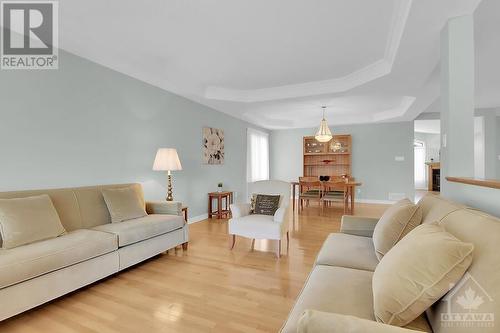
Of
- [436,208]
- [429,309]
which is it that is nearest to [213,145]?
[436,208]

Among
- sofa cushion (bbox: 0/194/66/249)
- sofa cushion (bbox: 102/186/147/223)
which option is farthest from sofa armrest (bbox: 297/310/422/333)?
sofa cushion (bbox: 102/186/147/223)

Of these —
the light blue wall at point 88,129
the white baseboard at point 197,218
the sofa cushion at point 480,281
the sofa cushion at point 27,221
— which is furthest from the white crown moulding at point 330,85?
the sofa cushion at point 27,221

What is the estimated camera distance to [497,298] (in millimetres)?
752

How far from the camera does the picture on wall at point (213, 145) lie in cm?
505

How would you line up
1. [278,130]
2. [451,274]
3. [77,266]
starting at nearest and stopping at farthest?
[451,274] → [77,266] → [278,130]

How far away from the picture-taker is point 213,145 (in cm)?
531

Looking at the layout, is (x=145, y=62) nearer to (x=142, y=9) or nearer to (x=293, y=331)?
(x=142, y=9)

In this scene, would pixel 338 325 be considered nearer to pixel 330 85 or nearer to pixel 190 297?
pixel 190 297

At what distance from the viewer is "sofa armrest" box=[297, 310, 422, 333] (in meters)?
0.74

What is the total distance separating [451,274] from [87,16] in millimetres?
3184

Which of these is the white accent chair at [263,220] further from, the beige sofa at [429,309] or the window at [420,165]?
the window at [420,165]

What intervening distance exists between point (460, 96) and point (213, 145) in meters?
4.09

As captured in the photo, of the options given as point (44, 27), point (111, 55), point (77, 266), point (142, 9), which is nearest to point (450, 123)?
point (142, 9)

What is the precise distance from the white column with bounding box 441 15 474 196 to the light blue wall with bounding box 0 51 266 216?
3.66m
